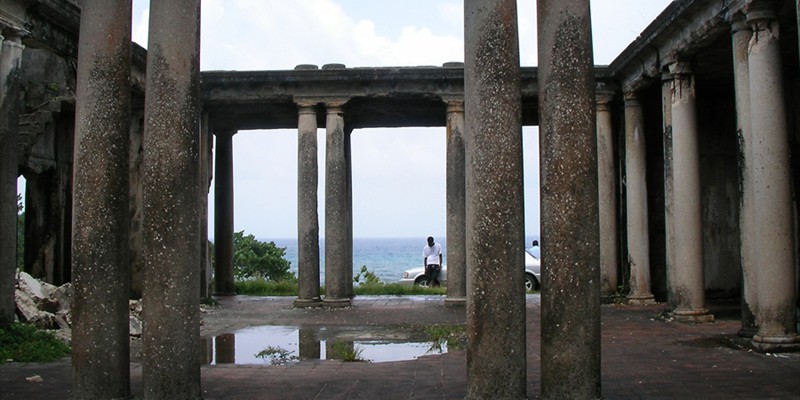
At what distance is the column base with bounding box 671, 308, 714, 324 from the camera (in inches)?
518

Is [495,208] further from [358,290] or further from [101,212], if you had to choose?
[358,290]

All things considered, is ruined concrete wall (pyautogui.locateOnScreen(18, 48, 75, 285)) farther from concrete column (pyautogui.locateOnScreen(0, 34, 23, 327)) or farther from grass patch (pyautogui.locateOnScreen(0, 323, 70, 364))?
grass patch (pyautogui.locateOnScreen(0, 323, 70, 364))

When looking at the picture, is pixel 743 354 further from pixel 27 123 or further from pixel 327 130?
pixel 27 123

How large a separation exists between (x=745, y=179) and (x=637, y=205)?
6230 millimetres

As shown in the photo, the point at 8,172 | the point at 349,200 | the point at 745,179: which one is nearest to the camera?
the point at 745,179

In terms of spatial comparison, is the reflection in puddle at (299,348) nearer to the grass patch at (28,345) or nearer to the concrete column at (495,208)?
the grass patch at (28,345)

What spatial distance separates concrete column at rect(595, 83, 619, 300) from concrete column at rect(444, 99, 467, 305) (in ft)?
10.5

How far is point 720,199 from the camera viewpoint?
57.2ft

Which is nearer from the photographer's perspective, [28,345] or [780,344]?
[780,344]

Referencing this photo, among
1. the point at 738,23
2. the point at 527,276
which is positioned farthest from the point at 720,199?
the point at 738,23

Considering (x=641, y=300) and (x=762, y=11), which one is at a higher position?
(x=762, y=11)

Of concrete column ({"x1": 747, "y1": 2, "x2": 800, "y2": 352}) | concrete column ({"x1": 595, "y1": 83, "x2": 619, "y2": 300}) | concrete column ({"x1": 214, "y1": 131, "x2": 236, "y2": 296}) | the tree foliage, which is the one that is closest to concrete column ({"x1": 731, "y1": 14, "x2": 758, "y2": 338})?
concrete column ({"x1": 747, "y1": 2, "x2": 800, "y2": 352})

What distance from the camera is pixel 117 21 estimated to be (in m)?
6.67

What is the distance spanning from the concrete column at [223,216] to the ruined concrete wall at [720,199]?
12.3 metres
